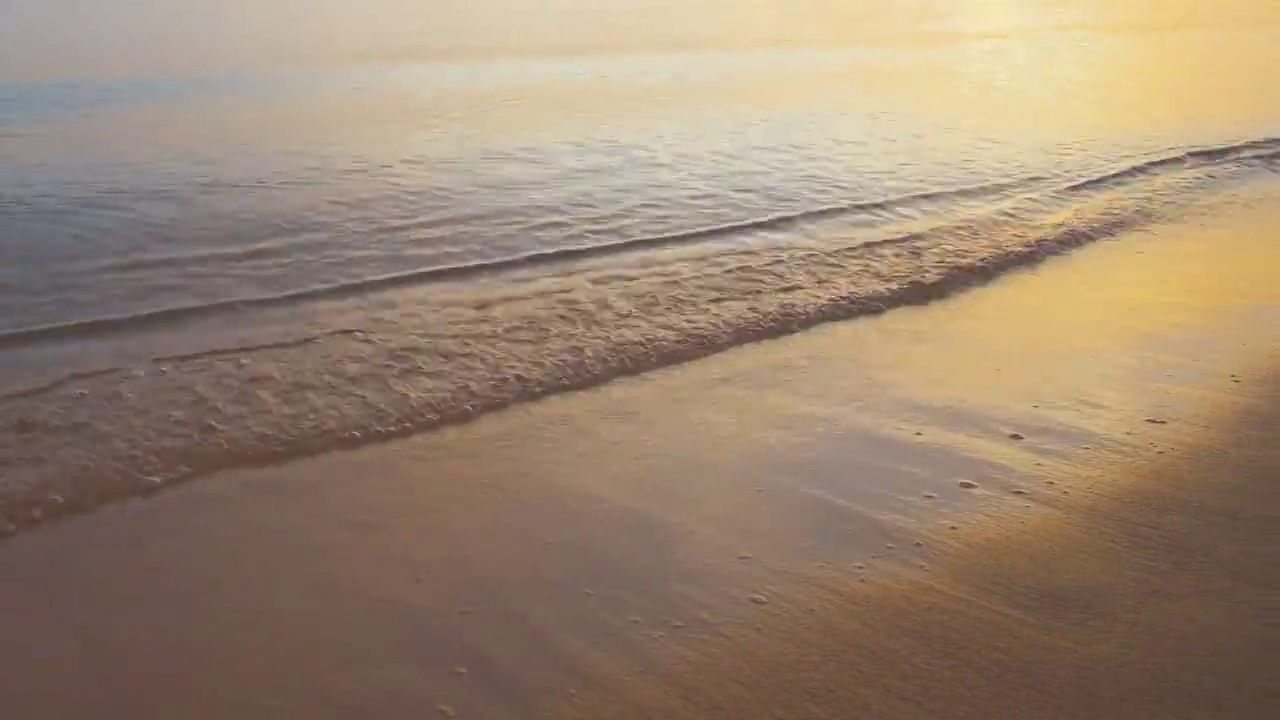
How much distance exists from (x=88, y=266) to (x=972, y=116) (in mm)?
7965

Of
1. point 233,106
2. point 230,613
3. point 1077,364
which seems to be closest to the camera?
point 230,613

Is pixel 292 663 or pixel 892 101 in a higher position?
pixel 892 101

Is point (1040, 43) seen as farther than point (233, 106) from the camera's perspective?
Yes

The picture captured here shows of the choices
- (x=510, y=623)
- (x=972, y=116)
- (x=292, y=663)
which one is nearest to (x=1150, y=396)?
(x=510, y=623)

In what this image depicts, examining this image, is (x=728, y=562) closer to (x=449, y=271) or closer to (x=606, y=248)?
(x=449, y=271)

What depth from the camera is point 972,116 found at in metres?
11.2

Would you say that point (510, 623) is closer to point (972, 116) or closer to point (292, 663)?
point (292, 663)

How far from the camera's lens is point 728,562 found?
3.65 meters

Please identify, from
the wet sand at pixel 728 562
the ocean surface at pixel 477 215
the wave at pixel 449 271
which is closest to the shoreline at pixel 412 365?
the ocean surface at pixel 477 215

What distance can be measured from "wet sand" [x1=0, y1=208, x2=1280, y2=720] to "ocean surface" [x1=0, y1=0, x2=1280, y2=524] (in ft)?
1.73

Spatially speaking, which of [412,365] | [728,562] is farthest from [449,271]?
[728,562]

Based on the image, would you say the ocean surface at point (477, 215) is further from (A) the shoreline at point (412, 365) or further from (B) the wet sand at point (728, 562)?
(B) the wet sand at point (728, 562)

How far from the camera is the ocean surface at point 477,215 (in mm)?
4984

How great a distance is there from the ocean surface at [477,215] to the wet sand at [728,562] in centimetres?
53
